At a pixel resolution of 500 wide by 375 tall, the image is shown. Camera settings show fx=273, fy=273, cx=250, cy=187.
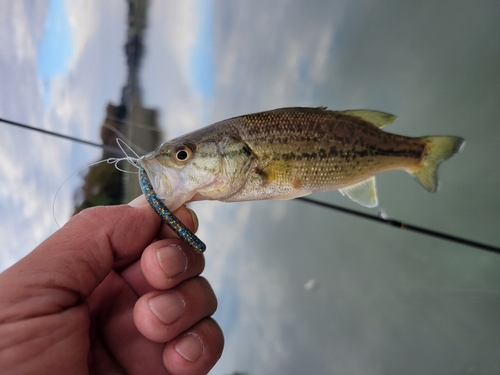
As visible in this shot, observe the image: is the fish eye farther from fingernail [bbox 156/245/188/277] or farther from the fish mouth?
fingernail [bbox 156/245/188/277]

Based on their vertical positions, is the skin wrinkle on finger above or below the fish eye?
below

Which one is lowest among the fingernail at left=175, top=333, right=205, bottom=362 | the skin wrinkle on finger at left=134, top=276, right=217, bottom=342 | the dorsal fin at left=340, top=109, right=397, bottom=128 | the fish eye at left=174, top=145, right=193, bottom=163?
the fingernail at left=175, top=333, right=205, bottom=362

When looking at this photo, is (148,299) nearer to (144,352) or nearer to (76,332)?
(76,332)

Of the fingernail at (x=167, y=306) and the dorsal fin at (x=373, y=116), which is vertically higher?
the dorsal fin at (x=373, y=116)

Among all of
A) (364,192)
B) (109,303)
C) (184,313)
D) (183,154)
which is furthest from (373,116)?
(109,303)

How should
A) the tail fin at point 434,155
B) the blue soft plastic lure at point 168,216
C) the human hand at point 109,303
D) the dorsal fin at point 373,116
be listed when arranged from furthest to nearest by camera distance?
the tail fin at point 434,155
the dorsal fin at point 373,116
the blue soft plastic lure at point 168,216
the human hand at point 109,303

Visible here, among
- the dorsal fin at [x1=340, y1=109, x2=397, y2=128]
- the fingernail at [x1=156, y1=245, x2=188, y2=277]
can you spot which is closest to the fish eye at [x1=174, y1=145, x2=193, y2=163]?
the fingernail at [x1=156, y1=245, x2=188, y2=277]

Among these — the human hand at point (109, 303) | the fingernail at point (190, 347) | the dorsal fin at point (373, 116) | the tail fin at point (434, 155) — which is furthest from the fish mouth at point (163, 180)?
the tail fin at point (434, 155)

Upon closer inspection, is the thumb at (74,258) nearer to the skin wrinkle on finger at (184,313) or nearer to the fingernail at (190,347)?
the skin wrinkle on finger at (184,313)
